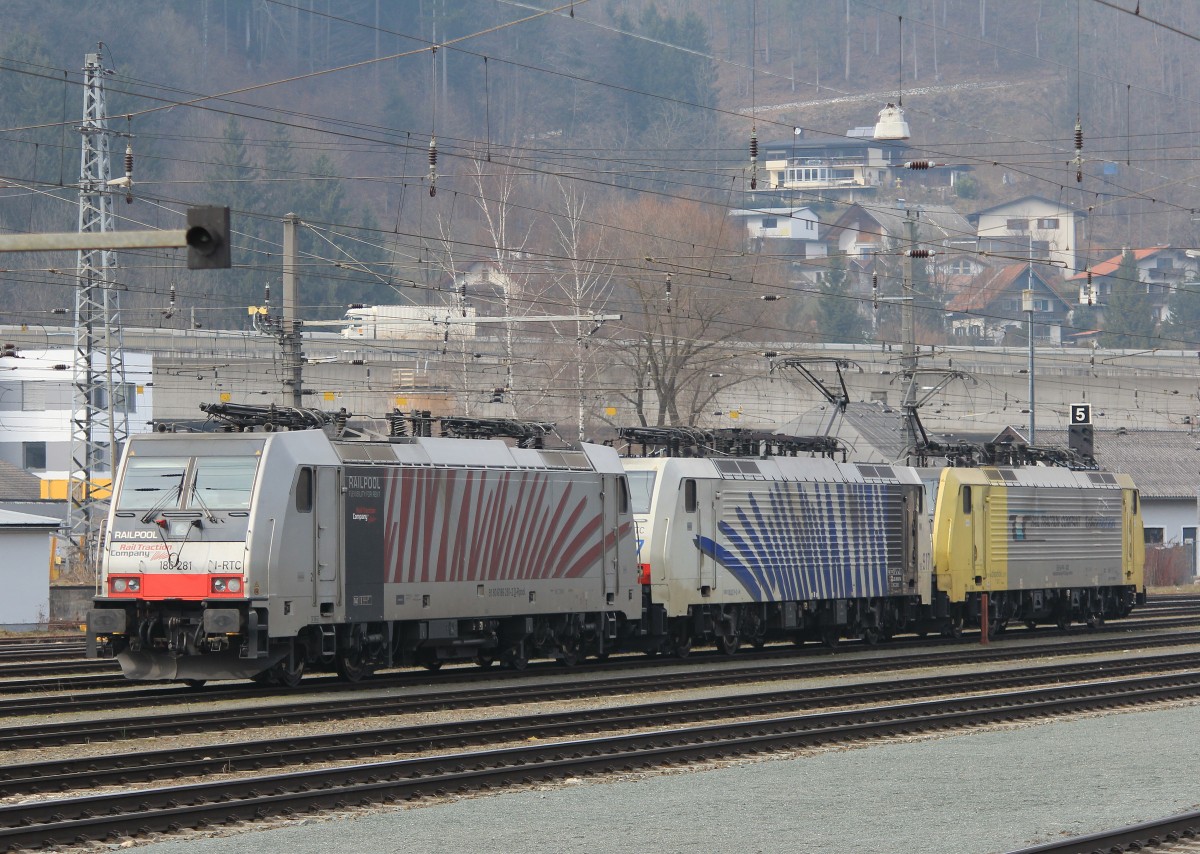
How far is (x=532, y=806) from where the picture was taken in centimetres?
1505

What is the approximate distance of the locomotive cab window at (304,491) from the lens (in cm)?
2350

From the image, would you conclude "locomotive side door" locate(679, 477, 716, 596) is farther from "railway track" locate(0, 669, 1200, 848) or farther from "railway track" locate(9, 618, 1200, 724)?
"railway track" locate(0, 669, 1200, 848)

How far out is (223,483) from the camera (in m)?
23.2

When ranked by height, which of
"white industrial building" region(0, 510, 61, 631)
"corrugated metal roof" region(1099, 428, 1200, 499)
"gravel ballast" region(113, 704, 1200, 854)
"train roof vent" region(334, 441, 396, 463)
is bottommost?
"gravel ballast" region(113, 704, 1200, 854)

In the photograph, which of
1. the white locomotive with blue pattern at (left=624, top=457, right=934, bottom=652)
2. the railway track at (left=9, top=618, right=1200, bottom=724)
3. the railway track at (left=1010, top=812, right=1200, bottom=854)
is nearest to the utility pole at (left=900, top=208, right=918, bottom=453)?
the white locomotive with blue pattern at (left=624, top=457, right=934, bottom=652)

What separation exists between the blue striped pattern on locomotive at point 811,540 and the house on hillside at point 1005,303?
108 metres

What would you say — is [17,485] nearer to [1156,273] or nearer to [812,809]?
[812,809]

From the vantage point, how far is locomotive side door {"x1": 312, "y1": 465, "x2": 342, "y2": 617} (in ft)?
77.9

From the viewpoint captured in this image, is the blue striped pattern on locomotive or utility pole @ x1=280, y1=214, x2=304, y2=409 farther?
utility pole @ x1=280, y1=214, x2=304, y2=409

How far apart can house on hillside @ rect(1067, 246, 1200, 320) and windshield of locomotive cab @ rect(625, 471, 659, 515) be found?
13900 cm

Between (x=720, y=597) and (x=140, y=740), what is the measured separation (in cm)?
1376

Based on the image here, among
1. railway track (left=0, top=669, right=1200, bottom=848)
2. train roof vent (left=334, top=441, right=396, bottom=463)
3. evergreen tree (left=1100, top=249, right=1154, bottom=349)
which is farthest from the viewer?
evergreen tree (left=1100, top=249, right=1154, bottom=349)

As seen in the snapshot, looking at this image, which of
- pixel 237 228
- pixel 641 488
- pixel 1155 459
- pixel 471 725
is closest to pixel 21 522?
pixel 641 488

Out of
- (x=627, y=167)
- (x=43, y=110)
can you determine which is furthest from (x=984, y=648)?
(x=627, y=167)
